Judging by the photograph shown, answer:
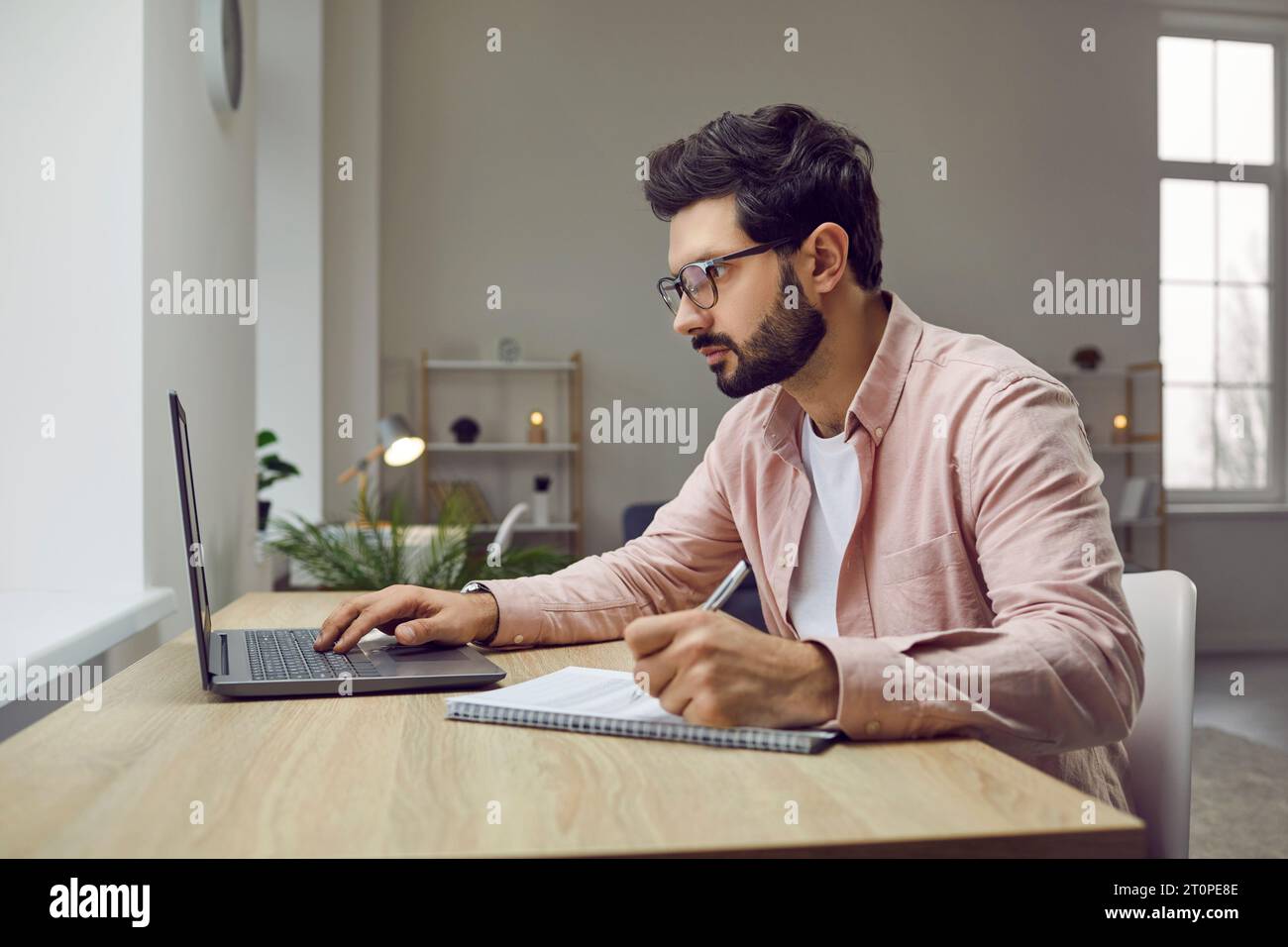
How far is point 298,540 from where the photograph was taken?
269cm

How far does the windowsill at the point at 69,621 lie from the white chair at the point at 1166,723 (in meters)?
1.14

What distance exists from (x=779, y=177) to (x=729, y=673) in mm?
709

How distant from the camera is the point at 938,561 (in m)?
1.15

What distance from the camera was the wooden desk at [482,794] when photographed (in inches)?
23.7

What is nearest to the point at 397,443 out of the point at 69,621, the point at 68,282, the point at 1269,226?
the point at 68,282

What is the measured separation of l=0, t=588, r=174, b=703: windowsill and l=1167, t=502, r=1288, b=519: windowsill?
221 inches

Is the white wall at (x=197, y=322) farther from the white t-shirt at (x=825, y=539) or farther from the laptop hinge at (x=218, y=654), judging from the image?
the white t-shirt at (x=825, y=539)

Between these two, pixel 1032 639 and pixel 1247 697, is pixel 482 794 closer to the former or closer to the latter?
pixel 1032 639

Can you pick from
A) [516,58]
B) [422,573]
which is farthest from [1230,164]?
[422,573]

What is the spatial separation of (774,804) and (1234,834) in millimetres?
2523

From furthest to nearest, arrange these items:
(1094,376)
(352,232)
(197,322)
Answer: (1094,376), (352,232), (197,322)

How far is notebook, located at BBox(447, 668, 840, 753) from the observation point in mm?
790

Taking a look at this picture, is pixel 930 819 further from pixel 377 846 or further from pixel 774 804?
pixel 377 846

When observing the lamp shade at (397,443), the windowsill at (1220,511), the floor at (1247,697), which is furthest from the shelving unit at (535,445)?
the windowsill at (1220,511)
